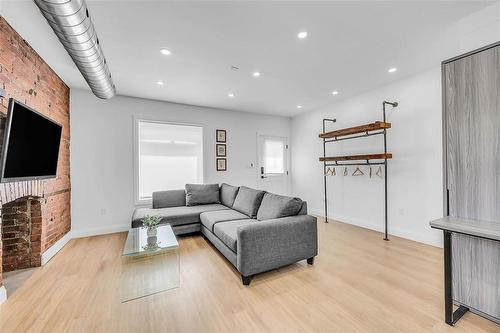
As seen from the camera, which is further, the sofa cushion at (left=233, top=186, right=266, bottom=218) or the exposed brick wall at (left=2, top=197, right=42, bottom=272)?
the sofa cushion at (left=233, top=186, right=266, bottom=218)

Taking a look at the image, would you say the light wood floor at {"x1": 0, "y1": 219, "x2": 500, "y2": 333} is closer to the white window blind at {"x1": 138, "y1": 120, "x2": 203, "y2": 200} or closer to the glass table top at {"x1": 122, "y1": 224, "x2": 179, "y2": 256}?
the glass table top at {"x1": 122, "y1": 224, "x2": 179, "y2": 256}

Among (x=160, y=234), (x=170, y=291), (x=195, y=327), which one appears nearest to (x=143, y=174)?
(x=160, y=234)

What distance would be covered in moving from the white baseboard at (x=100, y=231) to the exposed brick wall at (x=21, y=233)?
3.72ft

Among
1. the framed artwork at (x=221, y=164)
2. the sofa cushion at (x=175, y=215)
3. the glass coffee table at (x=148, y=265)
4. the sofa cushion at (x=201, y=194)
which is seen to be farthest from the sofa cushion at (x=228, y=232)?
the framed artwork at (x=221, y=164)

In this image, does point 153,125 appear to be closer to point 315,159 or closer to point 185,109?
point 185,109

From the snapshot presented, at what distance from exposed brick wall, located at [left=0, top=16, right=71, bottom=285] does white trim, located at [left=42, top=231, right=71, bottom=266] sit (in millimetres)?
59

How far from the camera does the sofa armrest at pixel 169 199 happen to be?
4184 millimetres

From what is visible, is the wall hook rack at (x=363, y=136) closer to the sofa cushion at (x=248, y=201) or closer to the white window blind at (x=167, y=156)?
the sofa cushion at (x=248, y=201)

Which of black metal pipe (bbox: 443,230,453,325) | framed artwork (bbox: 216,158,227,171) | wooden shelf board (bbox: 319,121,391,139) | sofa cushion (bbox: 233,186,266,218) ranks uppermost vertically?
wooden shelf board (bbox: 319,121,391,139)

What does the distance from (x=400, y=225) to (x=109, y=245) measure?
15.9 ft

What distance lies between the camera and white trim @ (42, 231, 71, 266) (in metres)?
2.79

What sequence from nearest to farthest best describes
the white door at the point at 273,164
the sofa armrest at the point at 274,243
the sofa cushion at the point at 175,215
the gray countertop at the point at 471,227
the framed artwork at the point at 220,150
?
the gray countertop at the point at 471,227
the sofa armrest at the point at 274,243
the sofa cushion at the point at 175,215
the framed artwork at the point at 220,150
the white door at the point at 273,164

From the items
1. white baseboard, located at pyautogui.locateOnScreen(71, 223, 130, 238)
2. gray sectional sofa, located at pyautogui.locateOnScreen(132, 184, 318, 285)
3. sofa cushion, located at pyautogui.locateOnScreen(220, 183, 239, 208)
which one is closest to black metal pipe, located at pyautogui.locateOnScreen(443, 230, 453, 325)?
gray sectional sofa, located at pyautogui.locateOnScreen(132, 184, 318, 285)

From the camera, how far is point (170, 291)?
2150 millimetres
